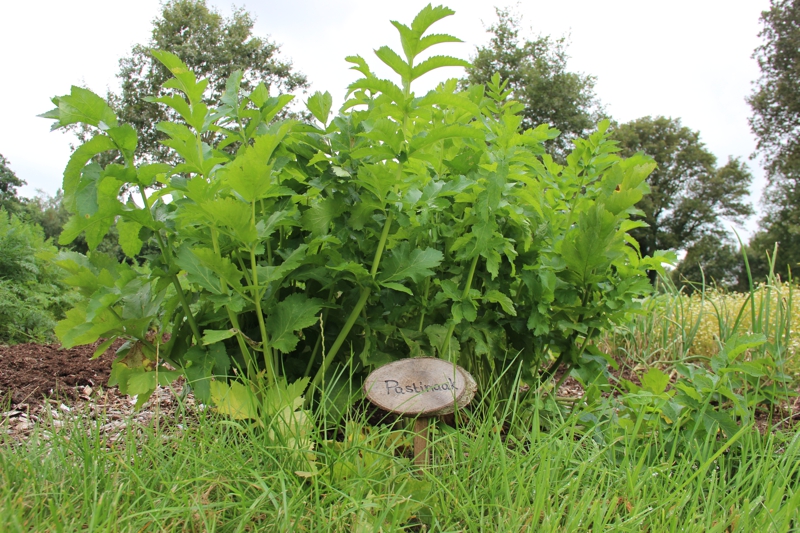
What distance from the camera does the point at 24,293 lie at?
605 centimetres

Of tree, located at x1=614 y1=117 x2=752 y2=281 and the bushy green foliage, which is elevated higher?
tree, located at x1=614 y1=117 x2=752 y2=281

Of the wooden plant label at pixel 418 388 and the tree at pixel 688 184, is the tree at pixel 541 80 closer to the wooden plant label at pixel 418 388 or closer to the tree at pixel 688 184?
the tree at pixel 688 184

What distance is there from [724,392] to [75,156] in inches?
88.6


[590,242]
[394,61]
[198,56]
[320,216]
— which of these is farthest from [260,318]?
[198,56]

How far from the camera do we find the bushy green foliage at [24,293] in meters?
5.69

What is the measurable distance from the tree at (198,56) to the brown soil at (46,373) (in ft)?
65.6

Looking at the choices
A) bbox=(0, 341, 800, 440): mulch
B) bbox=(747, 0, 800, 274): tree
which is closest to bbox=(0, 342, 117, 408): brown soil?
bbox=(0, 341, 800, 440): mulch

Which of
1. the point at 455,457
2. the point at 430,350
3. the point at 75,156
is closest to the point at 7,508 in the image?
the point at 75,156

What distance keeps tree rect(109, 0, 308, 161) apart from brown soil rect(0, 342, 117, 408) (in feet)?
65.6

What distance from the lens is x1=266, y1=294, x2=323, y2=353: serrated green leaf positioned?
1654mm

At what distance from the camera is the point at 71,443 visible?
161 cm

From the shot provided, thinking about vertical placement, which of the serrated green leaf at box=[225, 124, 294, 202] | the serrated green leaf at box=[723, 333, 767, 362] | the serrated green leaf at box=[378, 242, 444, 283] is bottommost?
the serrated green leaf at box=[723, 333, 767, 362]

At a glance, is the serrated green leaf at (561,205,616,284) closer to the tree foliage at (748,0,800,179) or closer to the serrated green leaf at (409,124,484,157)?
the serrated green leaf at (409,124,484,157)

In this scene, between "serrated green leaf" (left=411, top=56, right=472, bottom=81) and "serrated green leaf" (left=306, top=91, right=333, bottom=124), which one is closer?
"serrated green leaf" (left=411, top=56, right=472, bottom=81)
